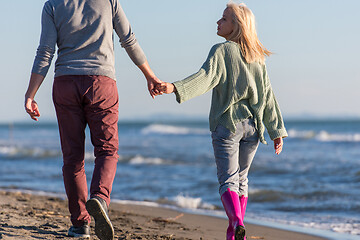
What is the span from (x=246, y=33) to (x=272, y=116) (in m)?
0.64

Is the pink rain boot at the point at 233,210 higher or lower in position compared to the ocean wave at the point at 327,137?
lower

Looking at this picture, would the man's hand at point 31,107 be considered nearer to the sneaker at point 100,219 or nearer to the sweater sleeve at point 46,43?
the sweater sleeve at point 46,43

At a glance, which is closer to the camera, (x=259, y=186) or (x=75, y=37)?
(x=75, y=37)

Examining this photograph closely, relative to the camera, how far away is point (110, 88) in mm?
3189

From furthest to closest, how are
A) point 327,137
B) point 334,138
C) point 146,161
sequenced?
point 327,137, point 334,138, point 146,161

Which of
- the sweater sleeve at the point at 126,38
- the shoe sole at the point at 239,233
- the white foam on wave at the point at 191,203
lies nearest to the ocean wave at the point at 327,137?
the white foam on wave at the point at 191,203

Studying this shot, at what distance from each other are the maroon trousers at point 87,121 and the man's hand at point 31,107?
0.49 ft

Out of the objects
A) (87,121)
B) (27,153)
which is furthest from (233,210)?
(27,153)

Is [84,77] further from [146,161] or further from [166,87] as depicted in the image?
[146,161]

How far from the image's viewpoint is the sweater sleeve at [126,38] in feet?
10.7

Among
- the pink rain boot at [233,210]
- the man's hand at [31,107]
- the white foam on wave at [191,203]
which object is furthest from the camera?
the white foam on wave at [191,203]

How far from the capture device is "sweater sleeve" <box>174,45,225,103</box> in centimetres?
311

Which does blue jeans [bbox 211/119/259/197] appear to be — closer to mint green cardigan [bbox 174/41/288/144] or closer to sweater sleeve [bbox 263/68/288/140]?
mint green cardigan [bbox 174/41/288/144]

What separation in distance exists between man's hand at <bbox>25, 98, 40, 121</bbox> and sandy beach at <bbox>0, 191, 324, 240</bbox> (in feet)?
2.85
